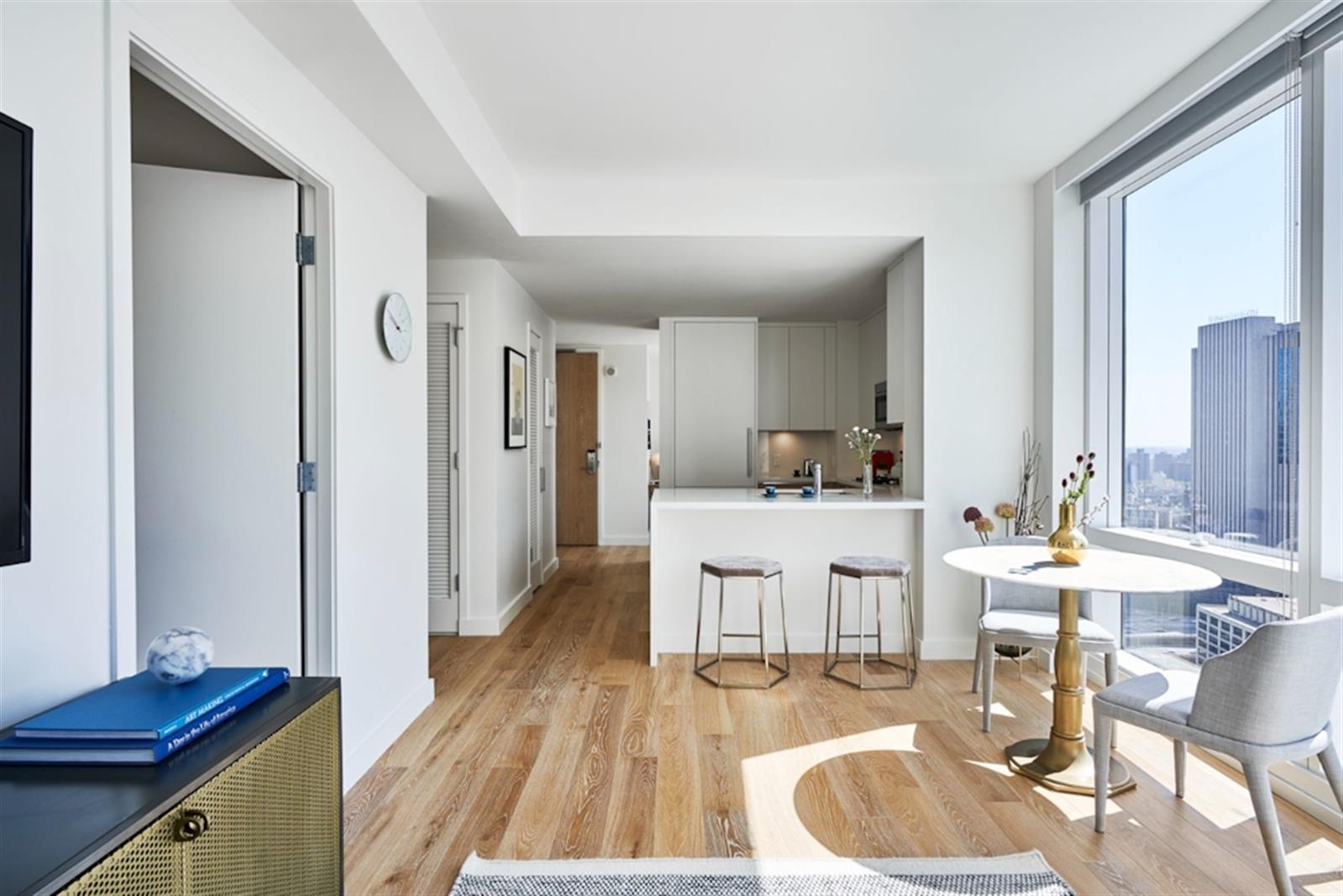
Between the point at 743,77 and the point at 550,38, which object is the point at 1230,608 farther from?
the point at 550,38

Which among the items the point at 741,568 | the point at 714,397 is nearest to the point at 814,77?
→ the point at 741,568

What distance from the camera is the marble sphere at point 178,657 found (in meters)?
1.24

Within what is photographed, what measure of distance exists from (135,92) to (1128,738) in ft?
14.1

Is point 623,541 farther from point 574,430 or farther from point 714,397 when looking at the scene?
point 714,397

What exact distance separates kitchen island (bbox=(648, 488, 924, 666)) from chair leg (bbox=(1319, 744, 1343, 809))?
220cm

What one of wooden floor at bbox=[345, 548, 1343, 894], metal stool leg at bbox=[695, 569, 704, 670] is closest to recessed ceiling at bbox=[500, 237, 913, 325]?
metal stool leg at bbox=[695, 569, 704, 670]

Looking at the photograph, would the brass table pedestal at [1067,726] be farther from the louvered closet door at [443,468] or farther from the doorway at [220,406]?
the louvered closet door at [443,468]

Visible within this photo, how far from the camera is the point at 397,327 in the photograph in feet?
9.58

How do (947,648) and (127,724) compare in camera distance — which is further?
(947,648)

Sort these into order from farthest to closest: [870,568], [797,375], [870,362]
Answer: [797,375] < [870,362] < [870,568]

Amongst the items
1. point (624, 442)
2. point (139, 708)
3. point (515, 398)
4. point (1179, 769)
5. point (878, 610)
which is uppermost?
point (515, 398)

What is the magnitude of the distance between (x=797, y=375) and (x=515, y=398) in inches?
120

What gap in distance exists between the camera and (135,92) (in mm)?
2238

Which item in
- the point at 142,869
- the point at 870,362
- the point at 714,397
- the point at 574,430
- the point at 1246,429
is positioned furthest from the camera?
the point at 574,430
